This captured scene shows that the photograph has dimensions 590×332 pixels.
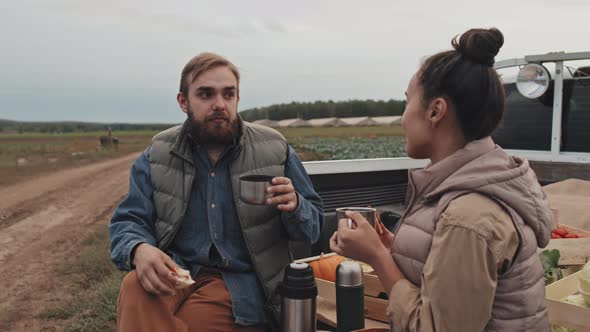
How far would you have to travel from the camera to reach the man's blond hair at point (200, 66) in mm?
3160

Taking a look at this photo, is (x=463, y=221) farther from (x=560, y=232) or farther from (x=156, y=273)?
(x=560, y=232)

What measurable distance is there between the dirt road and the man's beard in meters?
3.42

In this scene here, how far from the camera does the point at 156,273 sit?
2.50m

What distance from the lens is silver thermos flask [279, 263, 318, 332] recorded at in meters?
2.52

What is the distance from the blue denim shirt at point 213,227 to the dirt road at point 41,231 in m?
3.23

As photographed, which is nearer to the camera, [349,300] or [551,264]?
[349,300]

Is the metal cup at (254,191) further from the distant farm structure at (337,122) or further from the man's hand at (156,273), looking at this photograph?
the distant farm structure at (337,122)

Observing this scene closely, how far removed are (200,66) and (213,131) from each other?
0.37 metres

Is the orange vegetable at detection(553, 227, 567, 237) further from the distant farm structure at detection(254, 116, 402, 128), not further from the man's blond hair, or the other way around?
the distant farm structure at detection(254, 116, 402, 128)

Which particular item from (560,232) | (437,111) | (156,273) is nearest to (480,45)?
(437,111)

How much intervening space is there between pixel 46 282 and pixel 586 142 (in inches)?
239

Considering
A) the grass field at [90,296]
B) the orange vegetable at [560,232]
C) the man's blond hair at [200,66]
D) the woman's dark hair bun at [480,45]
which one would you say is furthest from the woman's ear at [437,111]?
the grass field at [90,296]

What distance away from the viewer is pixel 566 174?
4867 mm

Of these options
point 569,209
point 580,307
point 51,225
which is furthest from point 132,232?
point 51,225
